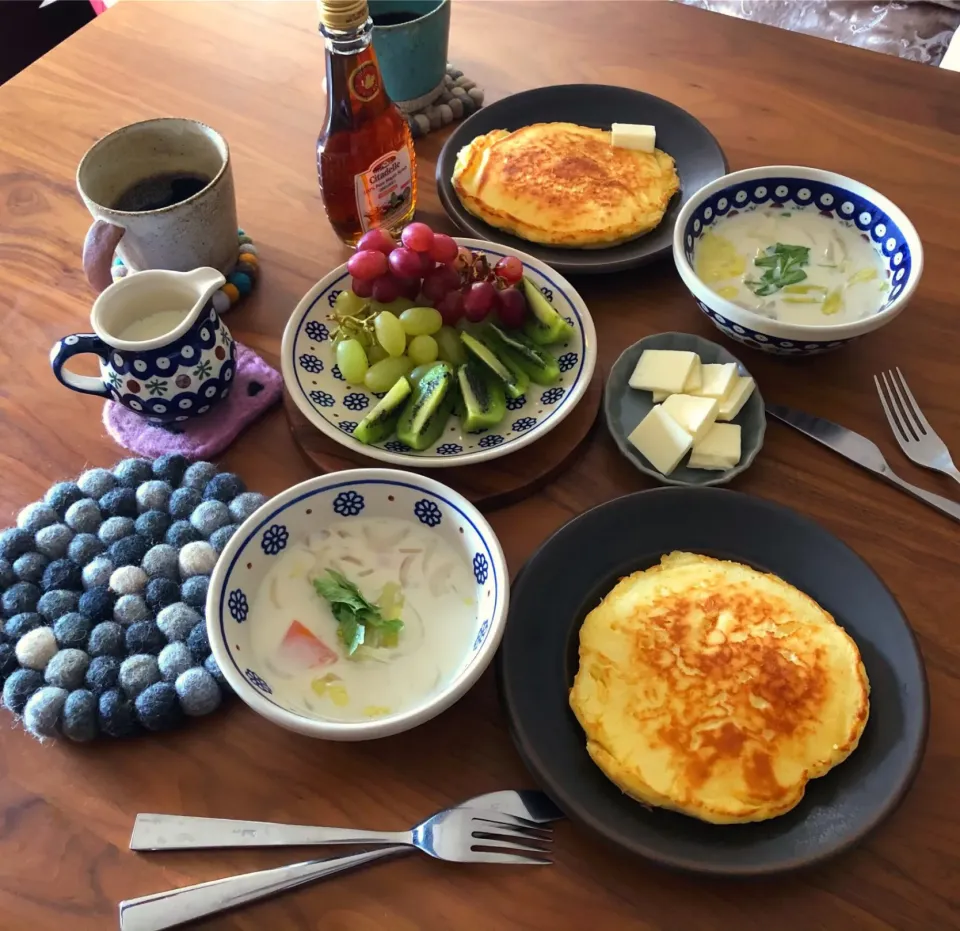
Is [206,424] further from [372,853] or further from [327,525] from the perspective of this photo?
[372,853]

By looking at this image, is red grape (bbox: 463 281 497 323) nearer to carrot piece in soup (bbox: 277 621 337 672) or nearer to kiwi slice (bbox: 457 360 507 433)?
kiwi slice (bbox: 457 360 507 433)

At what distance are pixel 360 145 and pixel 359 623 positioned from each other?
2.38ft

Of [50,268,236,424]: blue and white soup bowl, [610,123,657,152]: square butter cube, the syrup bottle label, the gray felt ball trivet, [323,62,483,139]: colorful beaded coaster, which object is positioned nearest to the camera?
the gray felt ball trivet

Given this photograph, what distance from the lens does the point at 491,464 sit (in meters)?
1.08

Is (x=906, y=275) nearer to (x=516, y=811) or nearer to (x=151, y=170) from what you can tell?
(x=516, y=811)

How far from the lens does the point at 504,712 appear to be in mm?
823

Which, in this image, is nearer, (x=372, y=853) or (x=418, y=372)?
(x=372, y=853)

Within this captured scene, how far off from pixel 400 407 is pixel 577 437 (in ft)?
0.78

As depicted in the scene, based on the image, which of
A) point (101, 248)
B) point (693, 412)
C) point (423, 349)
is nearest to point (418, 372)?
point (423, 349)

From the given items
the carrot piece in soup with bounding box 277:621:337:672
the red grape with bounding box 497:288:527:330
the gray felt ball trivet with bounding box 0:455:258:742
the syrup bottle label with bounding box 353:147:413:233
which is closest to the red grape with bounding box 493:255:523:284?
the red grape with bounding box 497:288:527:330

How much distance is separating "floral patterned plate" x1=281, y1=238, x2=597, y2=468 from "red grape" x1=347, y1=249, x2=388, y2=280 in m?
0.08

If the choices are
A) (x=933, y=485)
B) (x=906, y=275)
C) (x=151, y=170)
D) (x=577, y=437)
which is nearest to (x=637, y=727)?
(x=577, y=437)

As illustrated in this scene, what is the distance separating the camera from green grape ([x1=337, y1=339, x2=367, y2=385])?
1.12m

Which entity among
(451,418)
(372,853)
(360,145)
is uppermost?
(360,145)
